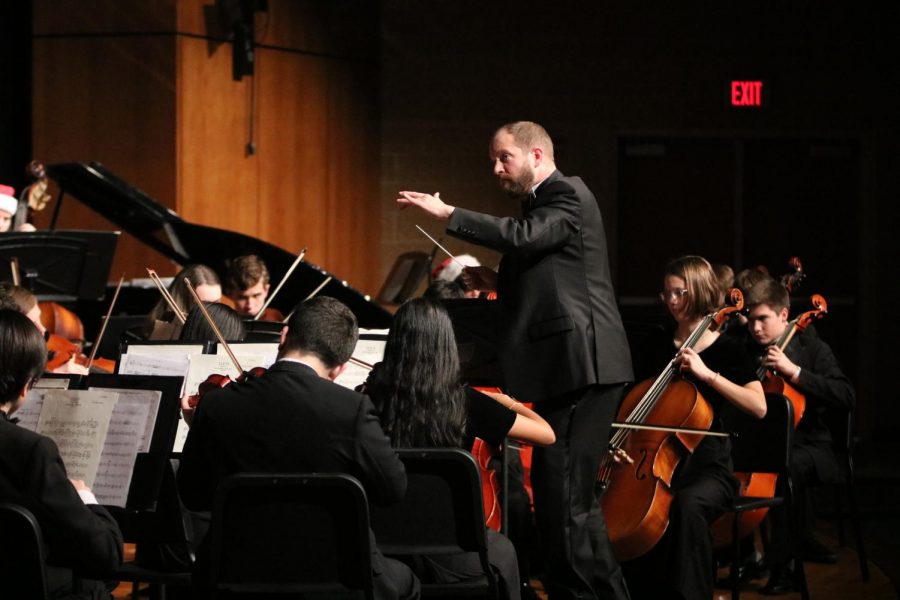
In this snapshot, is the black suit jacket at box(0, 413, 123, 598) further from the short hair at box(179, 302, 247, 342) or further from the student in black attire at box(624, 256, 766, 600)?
the student in black attire at box(624, 256, 766, 600)

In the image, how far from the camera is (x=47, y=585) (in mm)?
2215

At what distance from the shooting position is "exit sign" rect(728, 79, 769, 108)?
7.81 meters

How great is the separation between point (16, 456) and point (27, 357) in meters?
0.18

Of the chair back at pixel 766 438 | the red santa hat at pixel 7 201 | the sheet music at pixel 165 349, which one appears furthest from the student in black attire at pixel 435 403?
the red santa hat at pixel 7 201

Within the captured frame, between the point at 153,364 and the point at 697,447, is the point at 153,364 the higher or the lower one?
the higher one

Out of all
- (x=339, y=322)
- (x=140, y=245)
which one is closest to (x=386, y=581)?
(x=339, y=322)

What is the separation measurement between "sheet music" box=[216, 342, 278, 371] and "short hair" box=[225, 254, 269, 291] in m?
1.55

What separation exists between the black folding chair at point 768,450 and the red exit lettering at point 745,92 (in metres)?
4.22

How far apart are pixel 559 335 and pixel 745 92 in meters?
5.00

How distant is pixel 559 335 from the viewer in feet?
10.7

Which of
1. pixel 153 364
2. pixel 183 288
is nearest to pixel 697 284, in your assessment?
pixel 153 364

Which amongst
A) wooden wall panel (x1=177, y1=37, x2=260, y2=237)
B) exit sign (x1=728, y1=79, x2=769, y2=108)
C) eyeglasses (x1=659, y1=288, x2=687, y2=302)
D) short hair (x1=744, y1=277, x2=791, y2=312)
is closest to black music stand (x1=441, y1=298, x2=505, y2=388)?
eyeglasses (x1=659, y1=288, x2=687, y2=302)

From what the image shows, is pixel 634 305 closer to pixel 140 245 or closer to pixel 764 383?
pixel 140 245

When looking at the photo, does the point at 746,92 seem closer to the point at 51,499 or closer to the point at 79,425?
the point at 79,425
